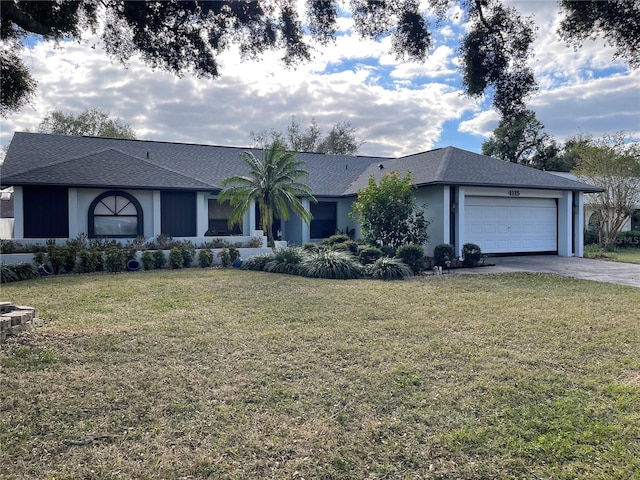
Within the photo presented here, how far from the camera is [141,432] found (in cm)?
343

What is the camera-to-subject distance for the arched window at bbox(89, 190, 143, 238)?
1616 centimetres

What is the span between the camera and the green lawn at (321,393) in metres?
3.09

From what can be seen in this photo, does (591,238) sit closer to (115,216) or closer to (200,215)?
(200,215)

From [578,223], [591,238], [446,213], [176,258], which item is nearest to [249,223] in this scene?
[176,258]

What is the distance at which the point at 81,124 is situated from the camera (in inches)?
1454

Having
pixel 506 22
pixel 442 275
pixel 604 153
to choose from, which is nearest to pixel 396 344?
pixel 506 22

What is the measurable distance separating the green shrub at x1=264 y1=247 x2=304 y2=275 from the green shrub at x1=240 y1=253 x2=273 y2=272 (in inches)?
9.6

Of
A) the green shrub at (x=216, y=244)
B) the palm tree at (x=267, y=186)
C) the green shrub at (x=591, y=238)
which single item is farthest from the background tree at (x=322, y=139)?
the green shrub at (x=216, y=244)

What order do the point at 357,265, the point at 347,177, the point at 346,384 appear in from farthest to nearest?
the point at 347,177
the point at 357,265
the point at 346,384

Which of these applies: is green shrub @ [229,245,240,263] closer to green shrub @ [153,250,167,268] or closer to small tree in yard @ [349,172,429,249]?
green shrub @ [153,250,167,268]

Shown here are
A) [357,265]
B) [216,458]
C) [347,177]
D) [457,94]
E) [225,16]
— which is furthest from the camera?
[347,177]

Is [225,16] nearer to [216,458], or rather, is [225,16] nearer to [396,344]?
[396,344]

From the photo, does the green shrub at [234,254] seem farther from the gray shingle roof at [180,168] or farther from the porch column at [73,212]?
the porch column at [73,212]

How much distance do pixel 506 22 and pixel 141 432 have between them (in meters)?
6.77
